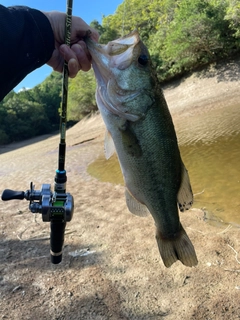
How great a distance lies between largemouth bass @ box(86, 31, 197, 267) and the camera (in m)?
2.25

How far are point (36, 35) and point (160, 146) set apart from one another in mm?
1128

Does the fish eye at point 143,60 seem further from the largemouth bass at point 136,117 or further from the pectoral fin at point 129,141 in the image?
the pectoral fin at point 129,141

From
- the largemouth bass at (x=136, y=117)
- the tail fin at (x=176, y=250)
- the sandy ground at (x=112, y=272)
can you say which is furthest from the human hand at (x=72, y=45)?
the sandy ground at (x=112, y=272)

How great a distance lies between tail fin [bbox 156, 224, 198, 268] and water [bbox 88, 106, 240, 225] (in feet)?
9.34

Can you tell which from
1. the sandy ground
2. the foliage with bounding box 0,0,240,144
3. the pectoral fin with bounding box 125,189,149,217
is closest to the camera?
the pectoral fin with bounding box 125,189,149,217

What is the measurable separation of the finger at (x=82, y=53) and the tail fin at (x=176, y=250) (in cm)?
149

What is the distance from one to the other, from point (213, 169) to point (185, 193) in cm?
565

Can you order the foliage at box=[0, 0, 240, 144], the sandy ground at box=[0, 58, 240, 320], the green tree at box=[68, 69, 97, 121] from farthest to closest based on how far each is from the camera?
1. the green tree at box=[68, 69, 97, 121]
2. the foliage at box=[0, 0, 240, 144]
3. the sandy ground at box=[0, 58, 240, 320]

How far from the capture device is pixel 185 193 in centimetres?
249

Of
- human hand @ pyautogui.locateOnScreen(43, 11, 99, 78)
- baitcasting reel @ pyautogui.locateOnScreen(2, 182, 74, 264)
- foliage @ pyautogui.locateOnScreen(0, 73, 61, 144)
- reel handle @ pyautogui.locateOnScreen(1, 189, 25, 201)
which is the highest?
human hand @ pyautogui.locateOnScreen(43, 11, 99, 78)

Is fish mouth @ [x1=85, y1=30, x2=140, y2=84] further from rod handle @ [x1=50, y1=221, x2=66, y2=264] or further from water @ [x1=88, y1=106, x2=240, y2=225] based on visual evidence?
water @ [x1=88, y1=106, x2=240, y2=225]

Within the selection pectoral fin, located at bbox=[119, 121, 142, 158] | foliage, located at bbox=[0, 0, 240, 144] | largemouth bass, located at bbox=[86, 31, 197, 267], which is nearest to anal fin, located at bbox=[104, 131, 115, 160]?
largemouth bass, located at bbox=[86, 31, 197, 267]

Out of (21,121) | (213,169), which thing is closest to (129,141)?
(213,169)

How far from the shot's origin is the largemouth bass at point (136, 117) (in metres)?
2.25
